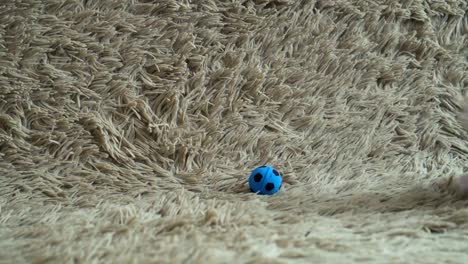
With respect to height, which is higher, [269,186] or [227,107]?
[227,107]

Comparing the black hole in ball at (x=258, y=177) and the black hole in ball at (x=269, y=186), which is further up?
the black hole in ball at (x=258, y=177)

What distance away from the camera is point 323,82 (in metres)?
1.06

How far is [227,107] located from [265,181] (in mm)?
189

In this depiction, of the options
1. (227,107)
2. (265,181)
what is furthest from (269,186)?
(227,107)

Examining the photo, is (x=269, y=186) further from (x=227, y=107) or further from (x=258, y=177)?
(x=227, y=107)

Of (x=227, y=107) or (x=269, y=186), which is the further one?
(x=227, y=107)

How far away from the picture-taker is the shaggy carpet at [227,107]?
0.89 m

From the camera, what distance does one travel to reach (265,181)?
91cm

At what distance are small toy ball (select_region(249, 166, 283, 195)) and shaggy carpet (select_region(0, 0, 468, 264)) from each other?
2 centimetres

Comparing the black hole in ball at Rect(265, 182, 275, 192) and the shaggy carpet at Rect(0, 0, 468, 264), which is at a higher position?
the shaggy carpet at Rect(0, 0, 468, 264)

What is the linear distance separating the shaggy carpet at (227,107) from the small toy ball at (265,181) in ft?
0.07

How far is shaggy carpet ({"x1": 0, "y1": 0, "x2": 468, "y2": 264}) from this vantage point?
89cm

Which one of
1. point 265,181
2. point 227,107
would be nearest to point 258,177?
point 265,181

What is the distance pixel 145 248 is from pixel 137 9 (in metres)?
0.53
